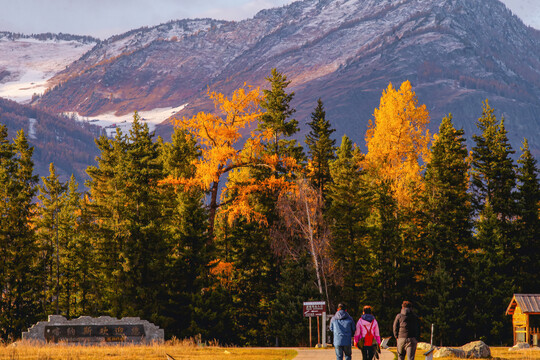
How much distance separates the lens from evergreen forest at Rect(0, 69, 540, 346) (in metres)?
45.9

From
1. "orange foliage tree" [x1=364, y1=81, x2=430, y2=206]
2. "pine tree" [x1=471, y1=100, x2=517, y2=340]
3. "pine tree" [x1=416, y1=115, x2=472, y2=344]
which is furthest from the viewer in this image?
"orange foliage tree" [x1=364, y1=81, x2=430, y2=206]

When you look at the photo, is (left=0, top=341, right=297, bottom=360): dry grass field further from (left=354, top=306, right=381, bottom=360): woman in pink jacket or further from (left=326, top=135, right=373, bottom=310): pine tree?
(left=326, top=135, right=373, bottom=310): pine tree

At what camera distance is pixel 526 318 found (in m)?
45.7

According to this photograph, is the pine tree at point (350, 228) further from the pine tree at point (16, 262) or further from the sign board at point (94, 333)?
the pine tree at point (16, 262)

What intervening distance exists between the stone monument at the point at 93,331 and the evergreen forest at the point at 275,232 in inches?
296

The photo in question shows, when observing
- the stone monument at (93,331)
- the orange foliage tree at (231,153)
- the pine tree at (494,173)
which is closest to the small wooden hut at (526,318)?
the pine tree at (494,173)

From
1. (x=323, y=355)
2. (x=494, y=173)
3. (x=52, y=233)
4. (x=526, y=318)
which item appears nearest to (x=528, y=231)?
(x=494, y=173)

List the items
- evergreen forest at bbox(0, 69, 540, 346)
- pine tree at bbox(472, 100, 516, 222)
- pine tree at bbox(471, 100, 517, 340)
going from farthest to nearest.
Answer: pine tree at bbox(472, 100, 516, 222), pine tree at bbox(471, 100, 517, 340), evergreen forest at bbox(0, 69, 540, 346)

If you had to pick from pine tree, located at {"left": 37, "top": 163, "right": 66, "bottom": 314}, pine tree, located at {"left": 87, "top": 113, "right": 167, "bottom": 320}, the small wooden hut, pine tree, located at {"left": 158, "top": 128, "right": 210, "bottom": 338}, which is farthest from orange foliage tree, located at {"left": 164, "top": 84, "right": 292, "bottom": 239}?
pine tree, located at {"left": 37, "top": 163, "right": 66, "bottom": 314}

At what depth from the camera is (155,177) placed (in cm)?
5006

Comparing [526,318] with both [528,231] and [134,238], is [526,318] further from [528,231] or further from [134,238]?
[134,238]

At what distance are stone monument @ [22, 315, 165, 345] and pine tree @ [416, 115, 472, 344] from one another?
24.0 metres

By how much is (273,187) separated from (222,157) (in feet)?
13.4

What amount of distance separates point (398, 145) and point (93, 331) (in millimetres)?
30476
